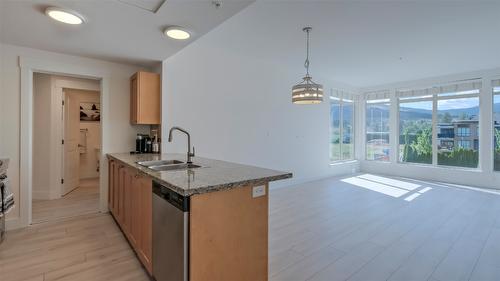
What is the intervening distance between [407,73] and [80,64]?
672 cm

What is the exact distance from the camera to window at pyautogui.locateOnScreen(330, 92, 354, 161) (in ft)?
22.9

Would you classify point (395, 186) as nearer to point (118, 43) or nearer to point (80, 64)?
point (118, 43)

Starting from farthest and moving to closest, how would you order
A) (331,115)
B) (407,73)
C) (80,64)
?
(331,115)
(407,73)
(80,64)

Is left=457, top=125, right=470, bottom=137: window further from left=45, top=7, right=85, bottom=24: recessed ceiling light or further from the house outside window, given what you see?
left=45, top=7, right=85, bottom=24: recessed ceiling light

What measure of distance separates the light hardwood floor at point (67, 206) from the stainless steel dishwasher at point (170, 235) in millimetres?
2494

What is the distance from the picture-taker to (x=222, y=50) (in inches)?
170

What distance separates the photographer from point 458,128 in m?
6.18

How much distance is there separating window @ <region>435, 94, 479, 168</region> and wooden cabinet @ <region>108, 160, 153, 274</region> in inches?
285

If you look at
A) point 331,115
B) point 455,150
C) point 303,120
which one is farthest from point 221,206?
point 455,150

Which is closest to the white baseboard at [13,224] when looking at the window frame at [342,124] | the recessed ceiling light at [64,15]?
the recessed ceiling light at [64,15]

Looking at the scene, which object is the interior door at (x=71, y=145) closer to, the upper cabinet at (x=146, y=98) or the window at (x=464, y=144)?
the upper cabinet at (x=146, y=98)

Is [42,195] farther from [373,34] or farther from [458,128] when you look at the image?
[458,128]

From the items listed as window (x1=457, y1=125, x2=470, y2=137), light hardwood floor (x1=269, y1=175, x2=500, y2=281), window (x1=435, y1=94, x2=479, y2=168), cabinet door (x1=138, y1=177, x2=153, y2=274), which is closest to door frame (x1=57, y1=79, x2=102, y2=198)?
cabinet door (x1=138, y1=177, x2=153, y2=274)

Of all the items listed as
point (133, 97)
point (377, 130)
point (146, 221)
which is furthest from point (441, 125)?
point (146, 221)
